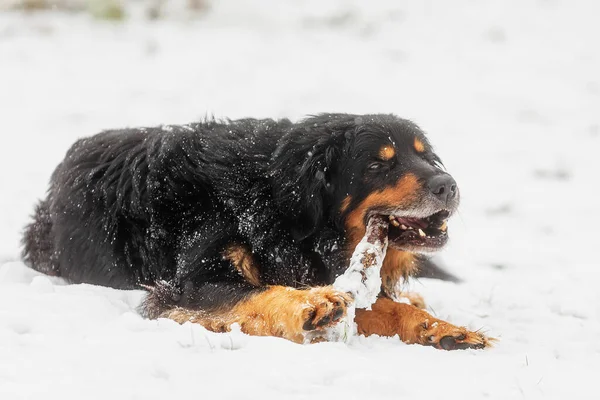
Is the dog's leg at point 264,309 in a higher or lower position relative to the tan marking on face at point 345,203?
lower

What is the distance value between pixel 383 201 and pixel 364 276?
62 centimetres

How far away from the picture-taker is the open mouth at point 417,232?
15.2ft

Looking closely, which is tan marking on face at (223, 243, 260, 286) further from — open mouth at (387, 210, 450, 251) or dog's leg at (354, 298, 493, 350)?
open mouth at (387, 210, 450, 251)

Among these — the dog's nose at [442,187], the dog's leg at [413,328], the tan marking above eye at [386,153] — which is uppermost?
the tan marking above eye at [386,153]

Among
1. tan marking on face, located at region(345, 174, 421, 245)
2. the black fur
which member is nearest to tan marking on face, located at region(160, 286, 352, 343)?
the black fur

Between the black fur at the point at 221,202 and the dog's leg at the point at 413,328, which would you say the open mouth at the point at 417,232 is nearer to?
the black fur at the point at 221,202

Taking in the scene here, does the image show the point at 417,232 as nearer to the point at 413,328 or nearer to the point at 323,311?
the point at 413,328

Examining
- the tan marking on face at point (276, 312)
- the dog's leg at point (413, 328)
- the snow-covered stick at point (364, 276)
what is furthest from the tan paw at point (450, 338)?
the tan marking on face at point (276, 312)

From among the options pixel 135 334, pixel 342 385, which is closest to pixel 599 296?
pixel 342 385

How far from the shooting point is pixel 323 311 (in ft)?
12.4

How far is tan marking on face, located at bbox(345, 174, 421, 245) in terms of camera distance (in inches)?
177

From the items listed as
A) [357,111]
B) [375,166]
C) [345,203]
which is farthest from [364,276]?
[357,111]

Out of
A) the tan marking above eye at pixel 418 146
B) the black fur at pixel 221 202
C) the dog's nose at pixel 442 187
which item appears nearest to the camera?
the dog's nose at pixel 442 187

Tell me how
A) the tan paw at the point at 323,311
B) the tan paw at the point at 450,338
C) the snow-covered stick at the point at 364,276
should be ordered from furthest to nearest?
the tan paw at the point at 450,338, the snow-covered stick at the point at 364,276, the tan paw at the point at 323,311
